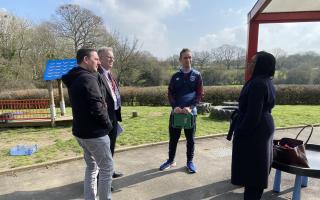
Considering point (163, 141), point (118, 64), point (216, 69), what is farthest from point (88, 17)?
point (163, 141)

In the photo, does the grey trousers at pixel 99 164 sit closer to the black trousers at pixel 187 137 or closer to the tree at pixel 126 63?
the black trousers at pixel 187 137

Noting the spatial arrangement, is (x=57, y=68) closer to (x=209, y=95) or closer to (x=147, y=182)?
(x=147, y=182)

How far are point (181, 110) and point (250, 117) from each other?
175 centimetres

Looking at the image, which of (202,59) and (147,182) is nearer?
(147,182)

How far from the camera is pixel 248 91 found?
3.27 m

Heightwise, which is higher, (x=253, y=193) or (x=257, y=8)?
(x=257, y=8)

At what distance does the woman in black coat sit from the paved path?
3.27 feet

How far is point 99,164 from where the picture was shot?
345cm

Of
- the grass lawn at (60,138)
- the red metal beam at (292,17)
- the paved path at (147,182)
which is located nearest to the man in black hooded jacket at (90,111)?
the paved path at (147,182)

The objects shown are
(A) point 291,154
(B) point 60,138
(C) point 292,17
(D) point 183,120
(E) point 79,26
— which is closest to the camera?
(A) point 291,154

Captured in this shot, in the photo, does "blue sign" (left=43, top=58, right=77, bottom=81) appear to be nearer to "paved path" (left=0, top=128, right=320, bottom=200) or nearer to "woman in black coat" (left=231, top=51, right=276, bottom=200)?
"paved path" (left=0, top=128, right=320, bottom=200)

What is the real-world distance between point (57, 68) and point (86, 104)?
24.8 feet

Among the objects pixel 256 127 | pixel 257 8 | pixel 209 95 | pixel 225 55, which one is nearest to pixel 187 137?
pixel 256 127

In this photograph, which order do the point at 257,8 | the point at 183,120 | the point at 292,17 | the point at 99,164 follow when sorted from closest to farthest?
1. the point at 99,164
2. the point at 183,120
3. the point at 257,8
4. the point at 292,17
